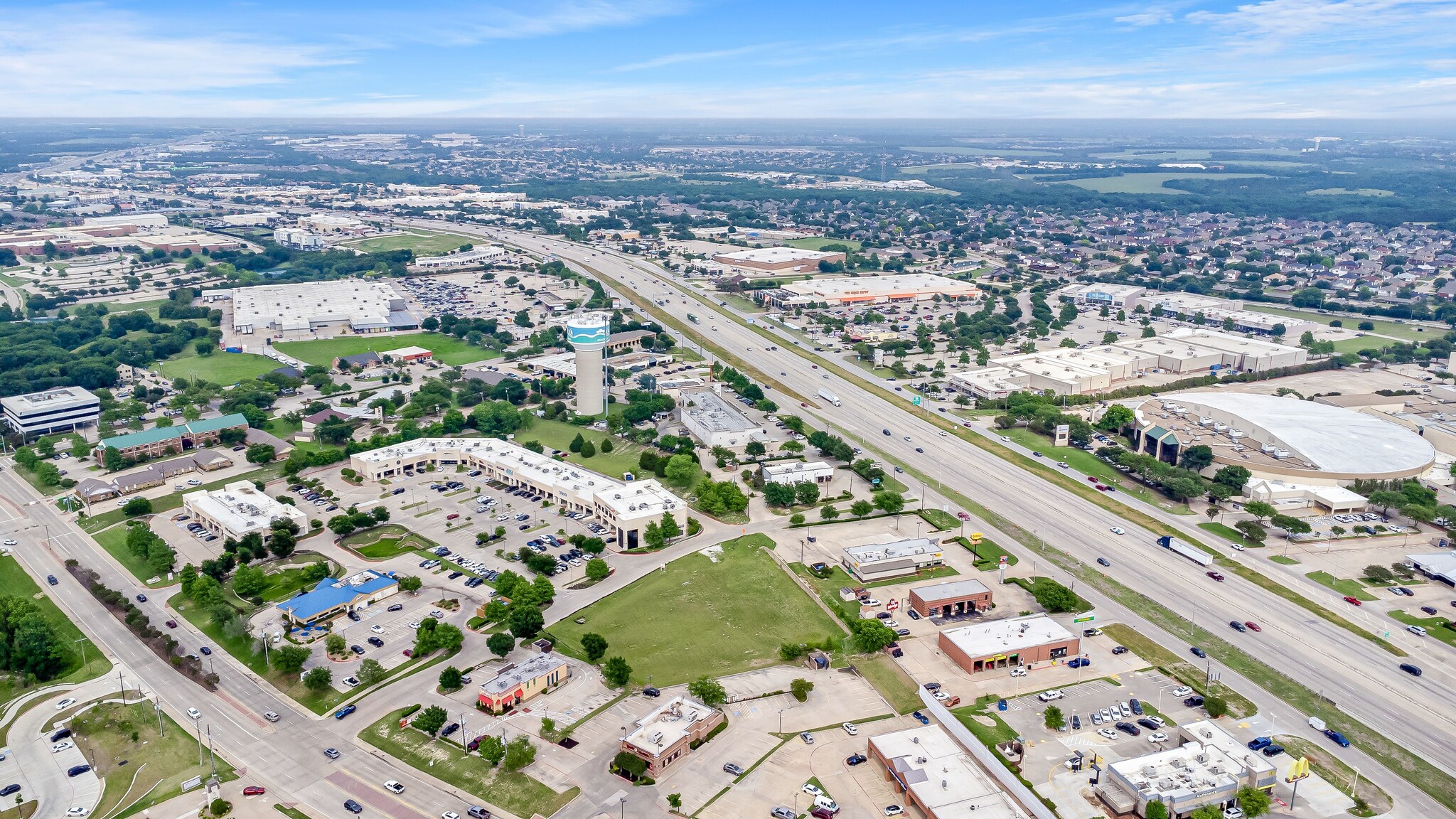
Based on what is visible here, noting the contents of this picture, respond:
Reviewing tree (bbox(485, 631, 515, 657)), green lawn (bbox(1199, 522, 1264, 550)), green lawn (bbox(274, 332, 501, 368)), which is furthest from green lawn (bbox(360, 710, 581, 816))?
green lawn (bbox(274, 332, 501, 368))

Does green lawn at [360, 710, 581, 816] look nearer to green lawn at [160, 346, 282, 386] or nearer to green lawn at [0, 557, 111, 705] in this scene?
green lawn at [0, 557, 111, 705]

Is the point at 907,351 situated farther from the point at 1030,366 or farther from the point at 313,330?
the point at 313,330

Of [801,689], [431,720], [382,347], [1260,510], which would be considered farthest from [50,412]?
[1260,510]

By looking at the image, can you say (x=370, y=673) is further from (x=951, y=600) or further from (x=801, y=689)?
(x=951, y=600)

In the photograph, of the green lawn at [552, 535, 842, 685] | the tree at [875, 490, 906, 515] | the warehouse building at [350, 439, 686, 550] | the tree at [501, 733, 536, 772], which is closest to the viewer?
the tree at [501, 733, 536, 772]

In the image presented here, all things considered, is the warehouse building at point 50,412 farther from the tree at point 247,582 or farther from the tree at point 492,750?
the tree at point 492,750

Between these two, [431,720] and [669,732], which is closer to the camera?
[669,732]
